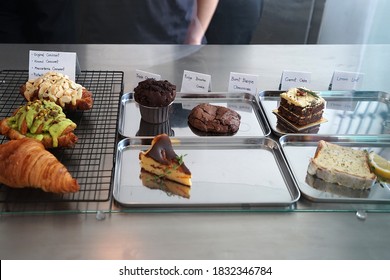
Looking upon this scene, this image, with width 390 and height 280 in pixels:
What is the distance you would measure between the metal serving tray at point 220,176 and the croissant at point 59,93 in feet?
0.76

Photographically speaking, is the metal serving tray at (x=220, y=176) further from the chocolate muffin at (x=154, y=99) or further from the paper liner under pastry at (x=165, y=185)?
the chocolate muffin at (x=154, y=99)

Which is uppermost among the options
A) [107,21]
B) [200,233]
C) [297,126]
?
[107,21]

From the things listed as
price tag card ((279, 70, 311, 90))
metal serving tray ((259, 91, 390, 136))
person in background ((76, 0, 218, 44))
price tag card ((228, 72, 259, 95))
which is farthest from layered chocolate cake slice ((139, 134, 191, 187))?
person in background ((76, 0, 218, 44))

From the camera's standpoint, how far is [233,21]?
2795mm

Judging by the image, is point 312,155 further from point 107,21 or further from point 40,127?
point 107,21

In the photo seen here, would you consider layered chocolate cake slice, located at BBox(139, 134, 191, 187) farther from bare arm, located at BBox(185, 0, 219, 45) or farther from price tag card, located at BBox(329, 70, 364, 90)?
bare arm, located at BBox(185, 0, 219, 45)

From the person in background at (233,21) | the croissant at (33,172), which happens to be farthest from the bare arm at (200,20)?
the croissant at (33,172)

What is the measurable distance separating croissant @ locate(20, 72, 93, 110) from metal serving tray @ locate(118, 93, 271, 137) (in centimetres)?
14

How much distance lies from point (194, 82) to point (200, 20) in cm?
72

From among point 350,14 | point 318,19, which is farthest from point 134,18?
point 318,19

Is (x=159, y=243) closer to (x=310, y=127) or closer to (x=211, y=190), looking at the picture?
(x=211, y=190)

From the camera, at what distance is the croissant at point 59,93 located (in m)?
1.42

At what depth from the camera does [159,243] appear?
1.00 metres

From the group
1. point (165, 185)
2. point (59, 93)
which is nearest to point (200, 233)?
point (165, 185)
